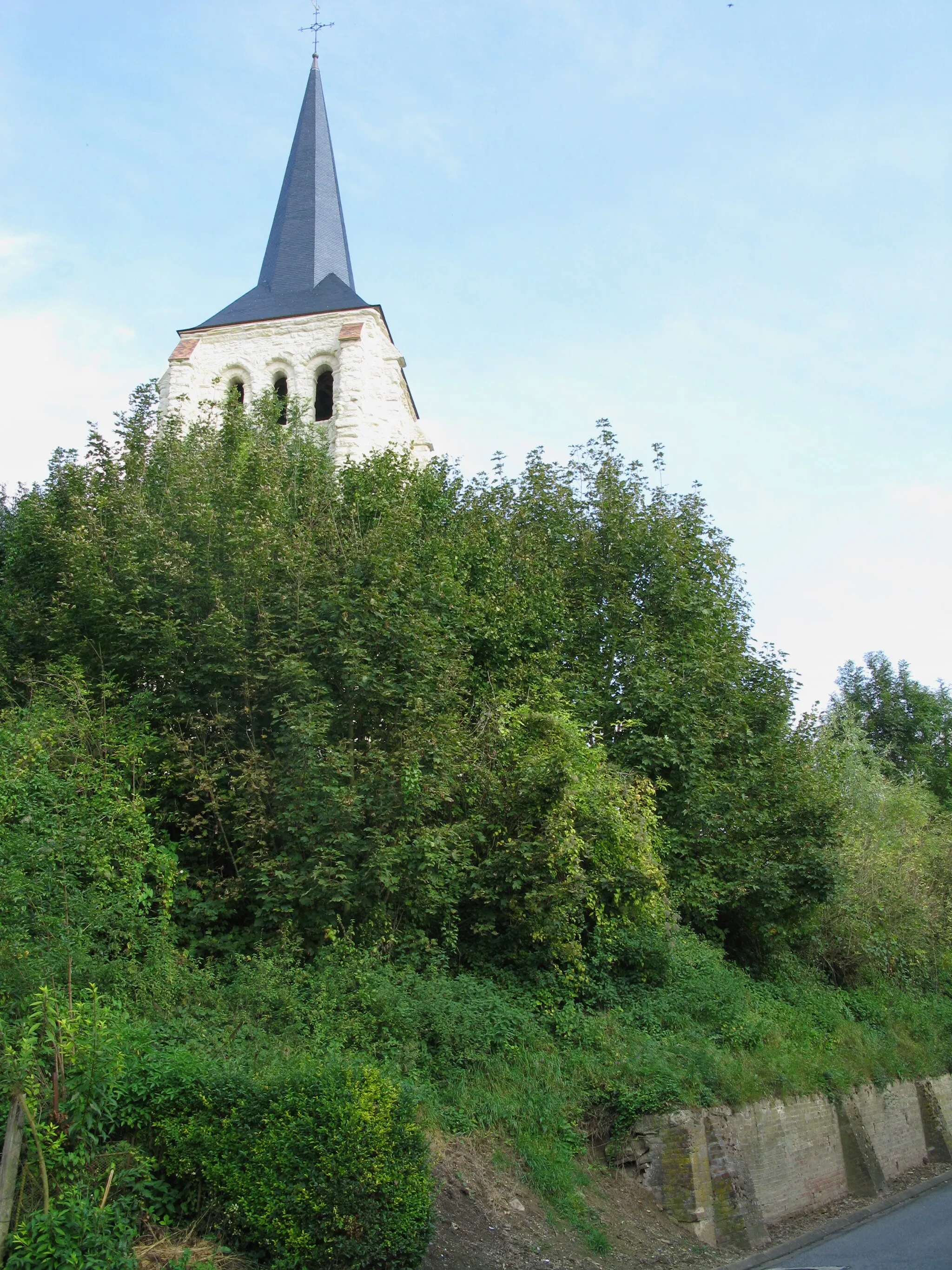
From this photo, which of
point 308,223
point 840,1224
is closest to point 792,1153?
point 840,1224

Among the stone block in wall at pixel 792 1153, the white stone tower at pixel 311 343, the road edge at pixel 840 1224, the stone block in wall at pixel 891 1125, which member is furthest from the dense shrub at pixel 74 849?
the white stone tower at pixel 311 343

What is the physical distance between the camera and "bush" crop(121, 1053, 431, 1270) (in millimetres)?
6668

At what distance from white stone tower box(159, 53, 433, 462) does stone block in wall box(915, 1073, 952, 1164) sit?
18006mm

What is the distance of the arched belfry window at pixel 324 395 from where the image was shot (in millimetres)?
30391

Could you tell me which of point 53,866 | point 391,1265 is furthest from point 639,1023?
point 53,866

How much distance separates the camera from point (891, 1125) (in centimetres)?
1461

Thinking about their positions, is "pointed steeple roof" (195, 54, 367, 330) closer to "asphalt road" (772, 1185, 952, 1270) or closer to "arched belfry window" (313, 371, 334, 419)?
"arched belfry window" (313, 371, 334, 419)

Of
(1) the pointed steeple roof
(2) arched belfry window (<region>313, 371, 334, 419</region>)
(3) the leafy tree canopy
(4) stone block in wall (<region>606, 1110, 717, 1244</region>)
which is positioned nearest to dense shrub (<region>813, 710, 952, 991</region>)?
(3) the leafy tree canopy

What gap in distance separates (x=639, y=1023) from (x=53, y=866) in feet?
22.1

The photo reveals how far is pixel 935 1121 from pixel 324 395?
2369 cm

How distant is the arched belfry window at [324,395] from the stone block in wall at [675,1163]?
77.5ft

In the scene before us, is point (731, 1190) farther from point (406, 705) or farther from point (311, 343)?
point (311, 343)

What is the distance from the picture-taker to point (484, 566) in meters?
16.9

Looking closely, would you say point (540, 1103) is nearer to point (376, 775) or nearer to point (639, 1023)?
point (639, 1023)
